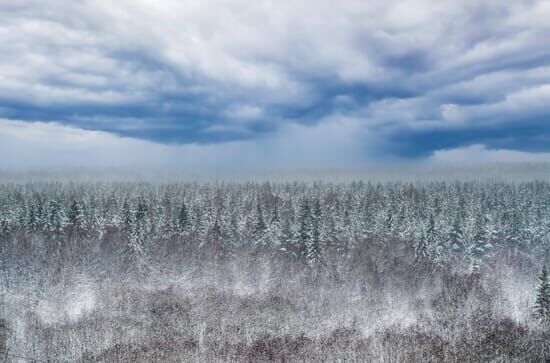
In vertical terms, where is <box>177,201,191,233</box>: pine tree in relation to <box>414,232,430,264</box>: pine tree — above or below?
above

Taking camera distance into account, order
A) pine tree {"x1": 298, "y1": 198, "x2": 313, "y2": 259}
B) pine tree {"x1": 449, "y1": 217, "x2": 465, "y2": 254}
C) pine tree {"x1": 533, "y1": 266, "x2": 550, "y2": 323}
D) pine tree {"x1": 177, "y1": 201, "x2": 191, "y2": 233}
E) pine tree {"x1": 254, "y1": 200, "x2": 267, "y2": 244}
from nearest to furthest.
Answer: pine tree {"x1": 533, "y1": 266, "x2": 550, "y2": 323} < pine tree {"x1": 298, "y1": 198, "x2": 313, "y2": 259} < pine tree {"x1": 449, "y1": 217, "x2": 465, "y2": 254} < pine tree {"x1": 254, "y1": 200, "x2": 267, "y2": 244} < pine tree {"x1": 177, "y1": 201, "x2": 191, "y2": 233}

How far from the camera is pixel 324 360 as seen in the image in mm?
33312

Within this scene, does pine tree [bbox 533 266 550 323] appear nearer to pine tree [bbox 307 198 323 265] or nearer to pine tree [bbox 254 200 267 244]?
pine tree [bbox 307 198 323 265]

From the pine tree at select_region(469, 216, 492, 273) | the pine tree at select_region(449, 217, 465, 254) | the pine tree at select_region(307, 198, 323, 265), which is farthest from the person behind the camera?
the pine tree at select_region(449, 217, 465, 254)

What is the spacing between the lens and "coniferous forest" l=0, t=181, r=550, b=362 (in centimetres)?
3622

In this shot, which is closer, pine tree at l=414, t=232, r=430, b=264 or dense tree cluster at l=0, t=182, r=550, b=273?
pine tree at l=414, t=232, r=430, b=264

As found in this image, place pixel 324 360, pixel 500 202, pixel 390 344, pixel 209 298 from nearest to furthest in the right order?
1. pixel 324 360
2. pixel 390 344
3. pixel 209 298
4. pixel 500 202

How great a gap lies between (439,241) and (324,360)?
4715 cm

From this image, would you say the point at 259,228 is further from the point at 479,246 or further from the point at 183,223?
the point at 479,246

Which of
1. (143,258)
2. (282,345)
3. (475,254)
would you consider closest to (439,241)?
(475,254)

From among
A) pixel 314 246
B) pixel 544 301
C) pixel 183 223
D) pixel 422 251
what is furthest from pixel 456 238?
pixel 183 223

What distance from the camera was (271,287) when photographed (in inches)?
2495

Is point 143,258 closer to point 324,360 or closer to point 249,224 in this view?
point 249,224

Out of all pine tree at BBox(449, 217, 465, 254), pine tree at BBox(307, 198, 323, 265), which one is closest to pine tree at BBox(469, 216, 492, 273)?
pine tree at BBox(449, 217, 465, 254)
